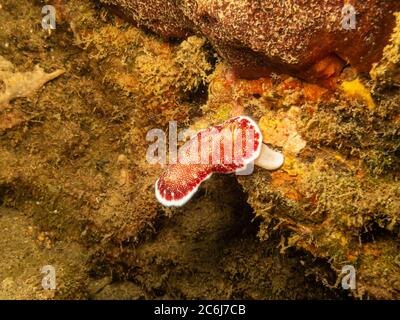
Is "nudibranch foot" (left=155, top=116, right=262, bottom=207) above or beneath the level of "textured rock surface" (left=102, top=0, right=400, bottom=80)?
beneath

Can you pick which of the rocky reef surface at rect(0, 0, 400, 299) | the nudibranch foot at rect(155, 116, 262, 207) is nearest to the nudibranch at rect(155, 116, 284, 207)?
the nudibranch foot at rect(155, 116, 262, 207)

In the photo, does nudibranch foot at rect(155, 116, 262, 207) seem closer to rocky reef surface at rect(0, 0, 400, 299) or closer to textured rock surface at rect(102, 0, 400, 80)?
rocky reef surface at rect(0, 0, 400, 299)

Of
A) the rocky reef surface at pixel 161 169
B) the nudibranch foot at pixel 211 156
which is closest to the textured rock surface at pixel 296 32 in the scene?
the rocky reef surface at pixel 161 169

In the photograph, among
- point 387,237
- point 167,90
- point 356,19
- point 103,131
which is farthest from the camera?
point 103,131

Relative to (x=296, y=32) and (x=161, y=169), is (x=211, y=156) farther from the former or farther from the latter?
(x=161, y=169)

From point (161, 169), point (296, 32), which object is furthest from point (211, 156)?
point (161, 169)

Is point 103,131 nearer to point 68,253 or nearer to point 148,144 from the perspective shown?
point 148,144
